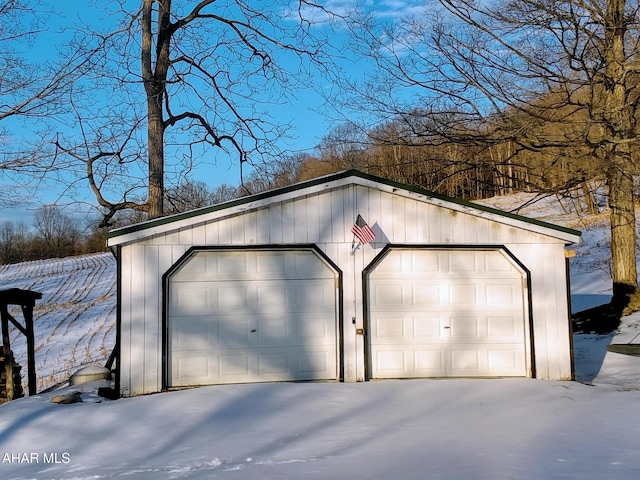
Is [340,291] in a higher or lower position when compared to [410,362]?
higher

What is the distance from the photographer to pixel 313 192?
29.2ft

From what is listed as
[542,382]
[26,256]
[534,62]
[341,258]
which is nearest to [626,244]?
[534,62]

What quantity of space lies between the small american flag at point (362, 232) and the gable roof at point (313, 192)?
2.10ft

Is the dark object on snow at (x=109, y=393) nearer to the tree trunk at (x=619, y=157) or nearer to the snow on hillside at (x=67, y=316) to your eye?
the snow on hillside at (x=67, y=316)

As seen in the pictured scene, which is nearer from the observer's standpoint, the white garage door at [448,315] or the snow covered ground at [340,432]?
Result: the snow covered ground at [340,432]

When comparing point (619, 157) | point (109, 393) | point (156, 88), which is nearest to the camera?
point (109, 393)

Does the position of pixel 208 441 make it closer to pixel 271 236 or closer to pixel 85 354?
pixel 271 236

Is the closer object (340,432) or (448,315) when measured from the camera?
(340,432)

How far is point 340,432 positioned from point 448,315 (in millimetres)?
3631

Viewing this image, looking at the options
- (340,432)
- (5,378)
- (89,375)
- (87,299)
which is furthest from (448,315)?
(87,299)

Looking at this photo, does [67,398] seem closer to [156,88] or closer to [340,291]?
[340,291]

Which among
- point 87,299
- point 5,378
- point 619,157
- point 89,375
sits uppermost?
point 619,157

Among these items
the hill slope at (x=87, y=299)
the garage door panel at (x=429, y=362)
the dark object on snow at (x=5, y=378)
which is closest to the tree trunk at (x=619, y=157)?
the hill slope at (x=87, y=299)

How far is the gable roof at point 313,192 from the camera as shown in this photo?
→ 27.5 feet
